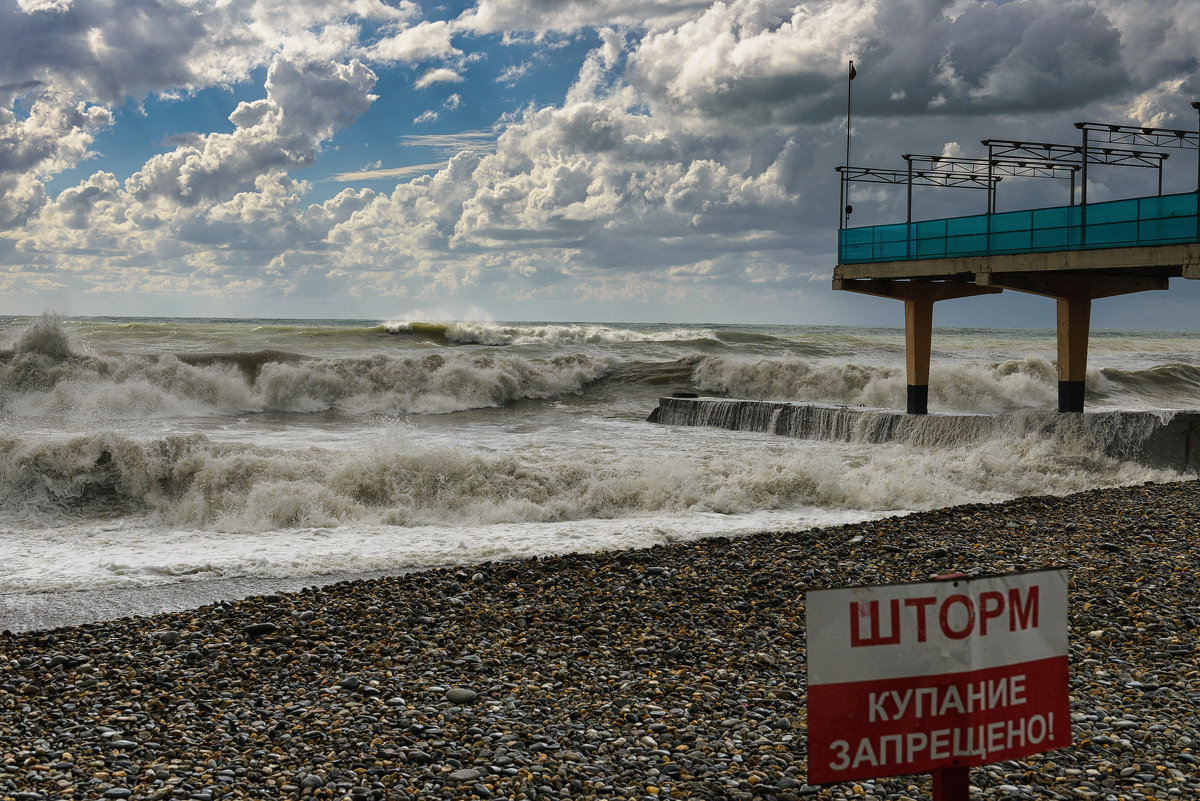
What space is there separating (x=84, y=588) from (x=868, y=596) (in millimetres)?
9245

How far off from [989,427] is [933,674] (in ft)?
58.4

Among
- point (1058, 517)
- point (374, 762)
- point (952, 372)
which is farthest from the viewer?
point (952, 372)

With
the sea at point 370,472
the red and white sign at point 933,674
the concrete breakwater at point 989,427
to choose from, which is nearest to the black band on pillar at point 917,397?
the concrete breakwater at point 989,427

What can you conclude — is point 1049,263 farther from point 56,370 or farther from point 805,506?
point 56,370

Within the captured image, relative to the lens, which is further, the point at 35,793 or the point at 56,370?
the point at 56,370

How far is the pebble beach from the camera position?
471 cm

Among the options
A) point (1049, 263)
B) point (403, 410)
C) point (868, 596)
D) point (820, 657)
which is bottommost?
point (403, 410)

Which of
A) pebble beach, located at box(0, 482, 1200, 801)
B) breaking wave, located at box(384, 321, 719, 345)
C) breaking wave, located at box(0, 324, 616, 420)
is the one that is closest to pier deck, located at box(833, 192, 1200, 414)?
pebble beach, located at box(0, 482, 1200, 801)

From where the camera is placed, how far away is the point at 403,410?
2945 centimetres

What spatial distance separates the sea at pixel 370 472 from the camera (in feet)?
35.4

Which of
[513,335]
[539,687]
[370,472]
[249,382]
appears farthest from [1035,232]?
[513,335]

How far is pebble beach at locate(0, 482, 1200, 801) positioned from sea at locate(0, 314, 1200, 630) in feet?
7.14

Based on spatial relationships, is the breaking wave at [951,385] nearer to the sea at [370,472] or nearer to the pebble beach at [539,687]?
the sea at [370,472]

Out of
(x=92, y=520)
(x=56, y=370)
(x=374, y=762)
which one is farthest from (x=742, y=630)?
(x=56, y=370)
